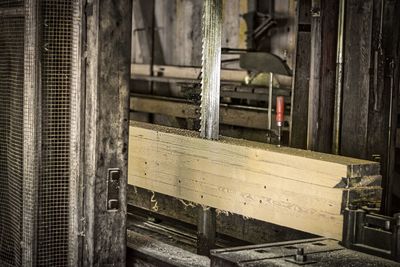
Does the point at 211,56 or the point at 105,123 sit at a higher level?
the point at 211,56

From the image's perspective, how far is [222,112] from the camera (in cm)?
934

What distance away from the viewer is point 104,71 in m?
5.06

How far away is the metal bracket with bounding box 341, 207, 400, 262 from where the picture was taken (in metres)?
4.61

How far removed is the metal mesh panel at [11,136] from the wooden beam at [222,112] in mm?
2524

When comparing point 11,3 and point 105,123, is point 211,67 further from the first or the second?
point 11,3

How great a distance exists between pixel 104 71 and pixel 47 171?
76cm

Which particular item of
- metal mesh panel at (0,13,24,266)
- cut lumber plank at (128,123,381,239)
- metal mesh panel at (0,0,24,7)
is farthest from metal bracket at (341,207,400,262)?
metal mesh panel at (0,0,24,7)

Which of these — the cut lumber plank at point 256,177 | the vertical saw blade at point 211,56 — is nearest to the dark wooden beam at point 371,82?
the cut lumber plank at point 256,177

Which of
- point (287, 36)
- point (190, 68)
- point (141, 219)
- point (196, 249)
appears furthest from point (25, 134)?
point (190, 68)

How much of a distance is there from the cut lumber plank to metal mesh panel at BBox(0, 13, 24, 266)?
4.31 ft

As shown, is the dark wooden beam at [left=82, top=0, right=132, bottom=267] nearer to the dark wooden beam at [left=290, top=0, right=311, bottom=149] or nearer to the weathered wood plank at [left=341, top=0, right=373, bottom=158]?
the weathered wood plank at [left=341, top=0, right=373, bottom=158]

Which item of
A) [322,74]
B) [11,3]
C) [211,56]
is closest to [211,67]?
[211,56]

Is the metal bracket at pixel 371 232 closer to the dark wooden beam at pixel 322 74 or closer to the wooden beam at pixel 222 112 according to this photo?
the dark wooden beam at pixel 322 74

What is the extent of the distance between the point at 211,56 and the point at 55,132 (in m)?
1.36
